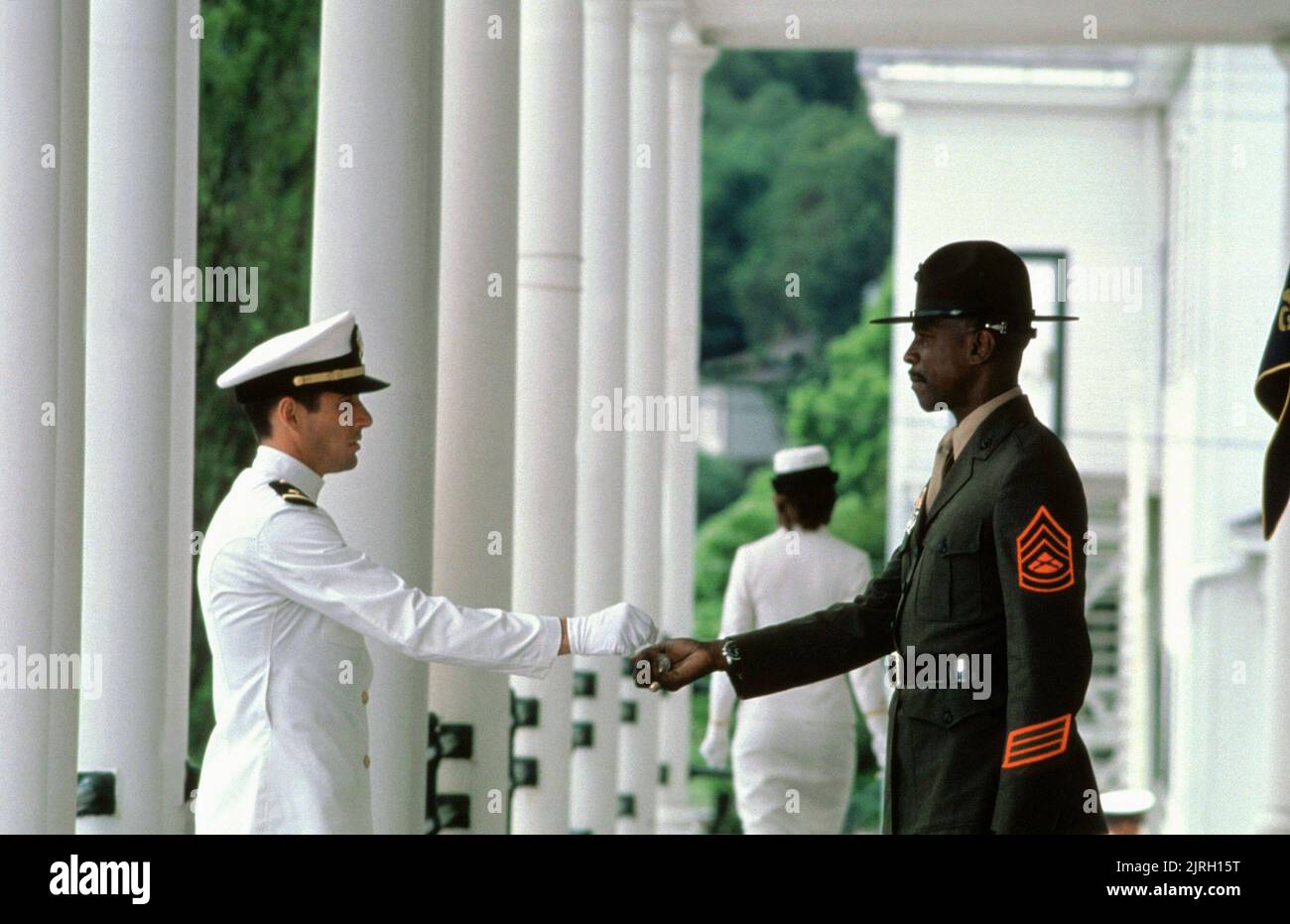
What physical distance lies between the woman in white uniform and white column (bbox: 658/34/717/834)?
5364 millimetres

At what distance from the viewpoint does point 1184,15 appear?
1254cm

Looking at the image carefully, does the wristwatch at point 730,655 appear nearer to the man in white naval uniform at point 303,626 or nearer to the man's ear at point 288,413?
the man in white naval uniform at point 303,626

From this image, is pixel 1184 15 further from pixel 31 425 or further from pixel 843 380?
pixel 843 380

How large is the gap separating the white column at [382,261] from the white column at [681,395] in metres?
8.54

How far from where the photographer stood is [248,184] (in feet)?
69.3

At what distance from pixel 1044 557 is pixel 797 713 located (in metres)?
4.57

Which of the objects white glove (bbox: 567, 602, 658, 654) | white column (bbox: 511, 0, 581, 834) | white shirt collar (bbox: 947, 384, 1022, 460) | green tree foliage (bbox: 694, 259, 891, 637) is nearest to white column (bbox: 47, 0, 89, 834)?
white glove (bbox: 567, 602, 658, 654)

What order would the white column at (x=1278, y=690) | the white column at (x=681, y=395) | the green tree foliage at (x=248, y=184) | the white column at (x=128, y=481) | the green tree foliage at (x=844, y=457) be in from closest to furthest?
1. the white column at (x=128, y=481)
2. the white column at (x=1278, y=690)
3. the white column at (x=681, y=395)
4. the green tree foliage at (x=248, y=184)
5. the green tree foliage at (x=844, y=457)

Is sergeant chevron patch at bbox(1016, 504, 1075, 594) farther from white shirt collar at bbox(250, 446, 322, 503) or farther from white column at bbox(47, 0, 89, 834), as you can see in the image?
white column at bbox(47, 0, 89, 834)

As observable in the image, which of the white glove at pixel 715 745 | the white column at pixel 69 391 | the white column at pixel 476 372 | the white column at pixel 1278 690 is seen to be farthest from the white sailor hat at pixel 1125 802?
the white column at pixel 69 391

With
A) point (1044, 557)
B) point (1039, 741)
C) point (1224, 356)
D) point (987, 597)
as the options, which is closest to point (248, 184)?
point (1224, 356)

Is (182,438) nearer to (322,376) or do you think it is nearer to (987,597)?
(322,376)

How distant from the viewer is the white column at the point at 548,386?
887cm
